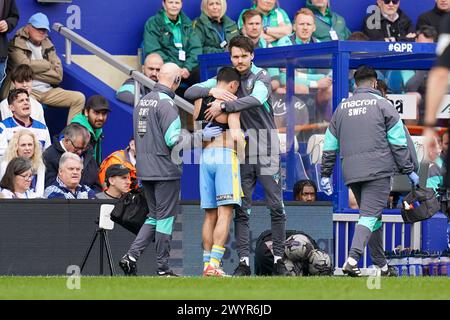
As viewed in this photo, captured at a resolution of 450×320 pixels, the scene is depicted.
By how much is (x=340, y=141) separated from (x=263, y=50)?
449 cm

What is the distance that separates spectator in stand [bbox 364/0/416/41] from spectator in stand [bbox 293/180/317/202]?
14.8 ft

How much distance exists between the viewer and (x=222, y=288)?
510 inches

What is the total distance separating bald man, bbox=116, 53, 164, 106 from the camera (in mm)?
20516

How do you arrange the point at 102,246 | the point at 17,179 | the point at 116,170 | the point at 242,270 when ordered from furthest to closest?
the point at 116,170
the point at 17,179
the point at 102,246
the point at 242,270

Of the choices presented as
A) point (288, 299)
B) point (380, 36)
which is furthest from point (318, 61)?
point (288, 299)

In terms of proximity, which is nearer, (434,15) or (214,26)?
(214,26)

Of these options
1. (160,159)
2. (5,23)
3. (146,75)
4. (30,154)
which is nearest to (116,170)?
(30,154)

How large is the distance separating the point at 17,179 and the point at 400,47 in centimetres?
575

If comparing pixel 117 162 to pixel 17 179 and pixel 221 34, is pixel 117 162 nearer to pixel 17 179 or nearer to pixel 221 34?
pixel 17 179

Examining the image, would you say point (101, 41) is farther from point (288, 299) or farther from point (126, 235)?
point (288, 299)

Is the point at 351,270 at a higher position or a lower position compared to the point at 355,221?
lower

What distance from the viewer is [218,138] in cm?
1520

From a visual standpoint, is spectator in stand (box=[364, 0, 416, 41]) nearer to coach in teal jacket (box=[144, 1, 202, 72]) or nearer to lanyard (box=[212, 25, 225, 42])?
lanyard (box=[212, 25, 225, 42])

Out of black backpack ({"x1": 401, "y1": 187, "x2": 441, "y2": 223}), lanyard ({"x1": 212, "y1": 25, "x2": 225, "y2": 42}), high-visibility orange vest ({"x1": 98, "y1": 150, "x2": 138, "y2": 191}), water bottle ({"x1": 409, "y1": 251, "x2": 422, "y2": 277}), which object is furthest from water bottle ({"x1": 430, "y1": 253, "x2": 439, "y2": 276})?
lanyard ({"x1": 212, "y1": 25, "x2": 225, "y2": 42})
